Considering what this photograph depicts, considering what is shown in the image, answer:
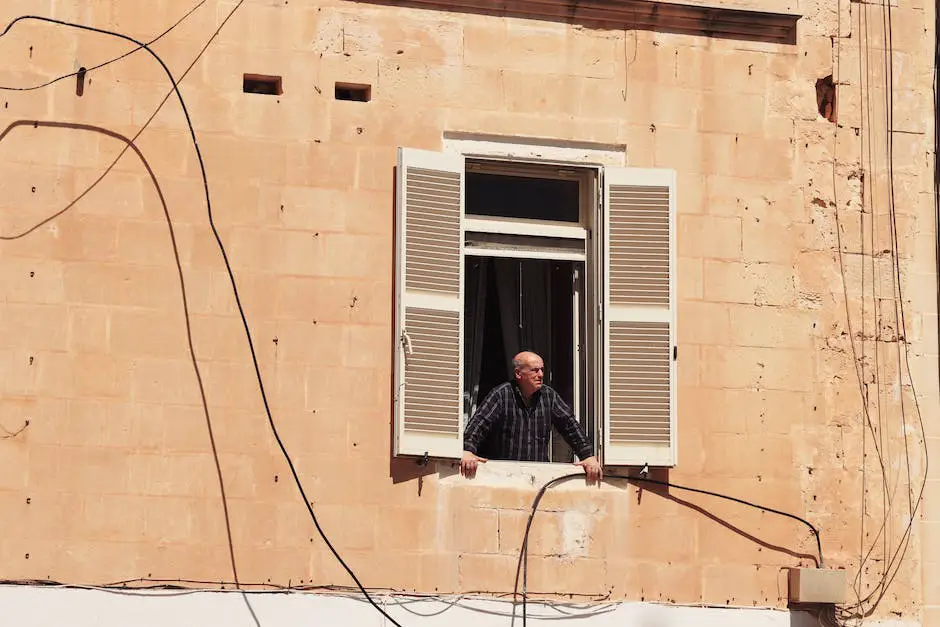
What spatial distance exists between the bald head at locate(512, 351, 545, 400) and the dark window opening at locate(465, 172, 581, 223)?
1.01 metres

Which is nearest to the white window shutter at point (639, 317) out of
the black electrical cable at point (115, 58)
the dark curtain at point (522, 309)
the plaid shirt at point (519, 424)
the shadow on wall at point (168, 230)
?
the plaid shirt at point (519, 424)

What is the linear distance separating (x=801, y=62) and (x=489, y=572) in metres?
4.00

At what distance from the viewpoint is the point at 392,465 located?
1275 centimetres

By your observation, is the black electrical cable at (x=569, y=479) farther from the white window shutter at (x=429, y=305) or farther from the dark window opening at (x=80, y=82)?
the dark window opening at (x=80, y=82)

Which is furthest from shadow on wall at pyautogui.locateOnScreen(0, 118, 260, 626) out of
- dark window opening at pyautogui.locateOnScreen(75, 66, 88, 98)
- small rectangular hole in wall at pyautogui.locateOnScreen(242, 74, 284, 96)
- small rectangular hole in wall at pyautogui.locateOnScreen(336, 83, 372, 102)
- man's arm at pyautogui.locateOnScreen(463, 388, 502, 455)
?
man's arm at pyautogui.locateOnScreen(463, 388, 502, 455)

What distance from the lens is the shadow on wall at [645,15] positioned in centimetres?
1344

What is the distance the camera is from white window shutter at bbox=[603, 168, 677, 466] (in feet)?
42.8

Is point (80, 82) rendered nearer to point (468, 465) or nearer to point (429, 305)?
point (429, 305)

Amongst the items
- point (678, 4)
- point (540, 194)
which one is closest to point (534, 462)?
point (540, 194)

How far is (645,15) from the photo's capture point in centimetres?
1366

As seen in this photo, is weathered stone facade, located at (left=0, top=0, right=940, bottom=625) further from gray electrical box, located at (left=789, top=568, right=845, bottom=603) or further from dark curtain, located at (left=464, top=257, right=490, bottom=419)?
dark curtain, located at (left=464, top=257, right=490, bottom=419)

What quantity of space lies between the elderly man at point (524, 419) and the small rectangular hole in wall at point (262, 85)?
224 centimetres

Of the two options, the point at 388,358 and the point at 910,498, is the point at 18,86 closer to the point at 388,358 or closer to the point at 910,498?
the point at 388,358

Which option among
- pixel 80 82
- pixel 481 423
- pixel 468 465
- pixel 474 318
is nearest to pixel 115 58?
pixel 80 82
